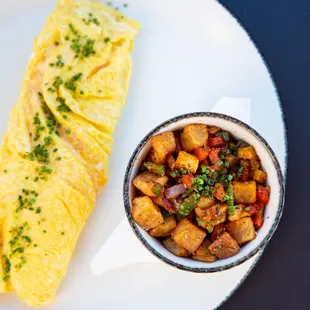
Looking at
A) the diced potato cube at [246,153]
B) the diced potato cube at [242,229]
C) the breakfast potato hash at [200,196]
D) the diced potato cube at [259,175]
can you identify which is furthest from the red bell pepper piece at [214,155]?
the diced potato cube at [242,229]

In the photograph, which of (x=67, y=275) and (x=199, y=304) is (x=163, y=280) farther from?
(x=67, y=275)

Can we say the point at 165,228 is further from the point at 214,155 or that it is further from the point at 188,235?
the point at 214,155

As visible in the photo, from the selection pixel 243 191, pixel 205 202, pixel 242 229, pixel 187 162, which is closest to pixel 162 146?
pixel 187 162

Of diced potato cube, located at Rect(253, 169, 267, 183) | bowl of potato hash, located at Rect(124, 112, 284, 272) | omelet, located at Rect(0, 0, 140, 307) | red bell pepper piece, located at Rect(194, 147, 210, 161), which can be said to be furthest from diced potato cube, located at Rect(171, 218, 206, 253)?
omelet, located at Rect(0, 0, 140, 307)

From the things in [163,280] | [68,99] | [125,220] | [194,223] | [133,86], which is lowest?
[163,280]

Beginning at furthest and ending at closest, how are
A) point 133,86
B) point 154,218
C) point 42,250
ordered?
point 133,86 < point 42,250 < point 154,218

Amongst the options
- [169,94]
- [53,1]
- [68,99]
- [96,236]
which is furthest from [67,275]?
[53,1]
